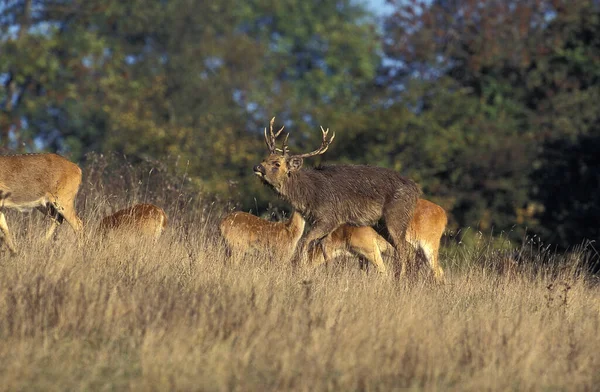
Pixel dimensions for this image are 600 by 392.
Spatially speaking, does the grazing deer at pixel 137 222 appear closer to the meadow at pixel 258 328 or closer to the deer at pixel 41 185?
the deer at pixel 41 185

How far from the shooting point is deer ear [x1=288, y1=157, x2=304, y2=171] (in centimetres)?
1398

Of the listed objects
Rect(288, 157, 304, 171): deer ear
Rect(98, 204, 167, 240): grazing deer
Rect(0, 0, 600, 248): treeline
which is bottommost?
Rect(0, 0, 600, 248): treeline

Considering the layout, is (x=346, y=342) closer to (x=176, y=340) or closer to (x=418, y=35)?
(x=176, y=340)

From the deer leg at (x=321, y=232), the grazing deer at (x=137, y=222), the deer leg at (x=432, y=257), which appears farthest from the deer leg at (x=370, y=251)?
the grazing deer at (x=137, y=222)

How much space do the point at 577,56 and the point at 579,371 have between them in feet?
87.1

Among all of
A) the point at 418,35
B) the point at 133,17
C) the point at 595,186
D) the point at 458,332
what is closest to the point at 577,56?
the point at 418,35

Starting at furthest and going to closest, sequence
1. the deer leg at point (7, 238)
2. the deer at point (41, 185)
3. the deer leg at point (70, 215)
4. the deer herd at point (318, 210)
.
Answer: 1. the deer herd at point (318, 210)
2. the deer leg at point (70, 215)
3. the deer at point (41, 185)
4. the deer leg at point (7, 238)

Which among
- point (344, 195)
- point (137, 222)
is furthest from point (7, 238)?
point (344, 195)

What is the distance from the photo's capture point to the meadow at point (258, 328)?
746 cm

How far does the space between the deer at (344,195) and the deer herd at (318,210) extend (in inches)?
0.5

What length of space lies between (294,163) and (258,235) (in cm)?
108

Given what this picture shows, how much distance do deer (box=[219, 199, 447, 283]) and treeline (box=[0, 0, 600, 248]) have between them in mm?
7865

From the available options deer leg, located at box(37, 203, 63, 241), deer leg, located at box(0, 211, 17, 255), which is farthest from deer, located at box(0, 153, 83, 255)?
deer leg, located at box(0, 211, 17, 255)

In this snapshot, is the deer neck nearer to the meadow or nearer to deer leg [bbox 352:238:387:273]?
deer leg [bbox 352:238:387:273]
